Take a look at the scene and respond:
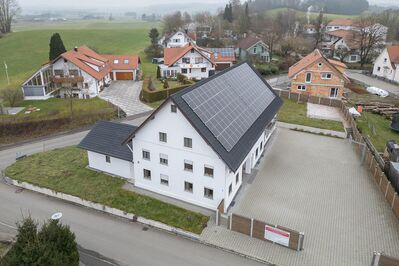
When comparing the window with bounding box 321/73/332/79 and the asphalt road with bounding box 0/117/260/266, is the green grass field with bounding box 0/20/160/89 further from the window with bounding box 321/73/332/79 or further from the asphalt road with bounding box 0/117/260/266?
the window with bounding box 321/73/332/79

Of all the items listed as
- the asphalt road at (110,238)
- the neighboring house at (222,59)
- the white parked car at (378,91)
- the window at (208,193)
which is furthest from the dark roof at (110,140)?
the white parked car at (378,91)

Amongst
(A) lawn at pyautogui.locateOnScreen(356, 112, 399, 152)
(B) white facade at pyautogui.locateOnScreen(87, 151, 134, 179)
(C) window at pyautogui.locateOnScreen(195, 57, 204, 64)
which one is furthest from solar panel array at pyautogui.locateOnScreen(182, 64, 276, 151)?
(C) window at pyautogui.locateOnScreen(195, 57, 204, 64)

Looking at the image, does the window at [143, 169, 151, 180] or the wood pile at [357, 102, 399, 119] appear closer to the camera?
the window at [143, 169, 151, 180]

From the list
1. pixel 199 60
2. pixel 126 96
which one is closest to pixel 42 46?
pixel 126 96

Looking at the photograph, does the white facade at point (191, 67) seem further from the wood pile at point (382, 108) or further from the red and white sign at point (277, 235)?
the red and white sign at point (277, 235)

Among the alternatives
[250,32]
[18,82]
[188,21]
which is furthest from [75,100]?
[188,21]
